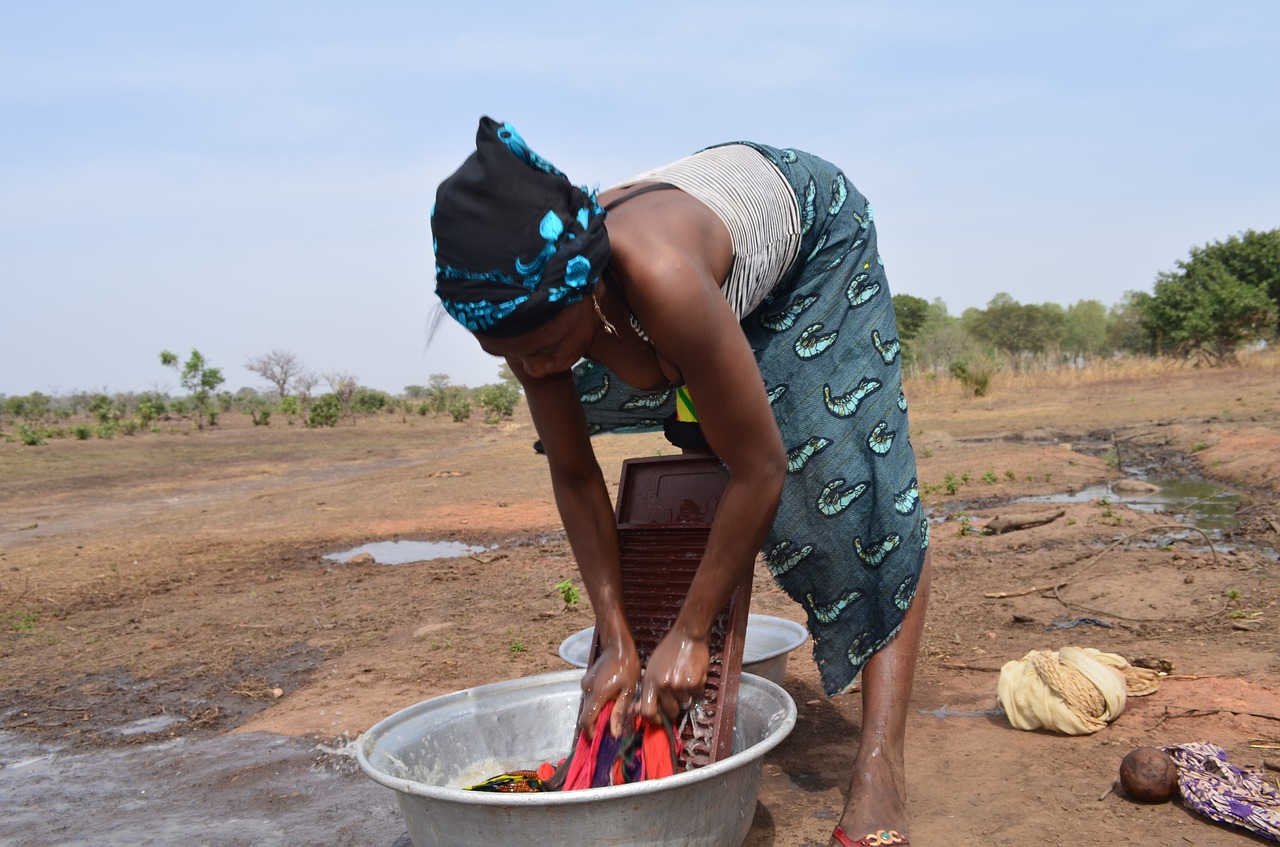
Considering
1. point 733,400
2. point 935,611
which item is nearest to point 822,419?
point 733,400

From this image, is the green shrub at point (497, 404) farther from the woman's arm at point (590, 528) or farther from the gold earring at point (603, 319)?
the gold earring at point (603, 319)

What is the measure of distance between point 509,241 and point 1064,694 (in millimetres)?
2036

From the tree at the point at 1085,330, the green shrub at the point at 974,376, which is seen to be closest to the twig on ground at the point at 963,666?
Result: the green shrub at the point at 974,376

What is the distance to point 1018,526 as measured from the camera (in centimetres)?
592

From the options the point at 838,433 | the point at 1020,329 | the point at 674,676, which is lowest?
the point at 674,676

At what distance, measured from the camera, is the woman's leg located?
82.1 inches

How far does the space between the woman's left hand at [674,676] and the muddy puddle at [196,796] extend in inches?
35.2

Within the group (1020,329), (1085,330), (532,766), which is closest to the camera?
(532,766)

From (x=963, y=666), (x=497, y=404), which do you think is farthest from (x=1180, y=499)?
(x=497, y=404)

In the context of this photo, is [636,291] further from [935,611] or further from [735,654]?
[935,611]

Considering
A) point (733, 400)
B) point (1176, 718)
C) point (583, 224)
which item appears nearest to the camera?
point (583, 224)

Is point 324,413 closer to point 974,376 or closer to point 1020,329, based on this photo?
point 974,376

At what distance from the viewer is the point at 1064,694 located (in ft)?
8.78

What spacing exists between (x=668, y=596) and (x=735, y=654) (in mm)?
267
